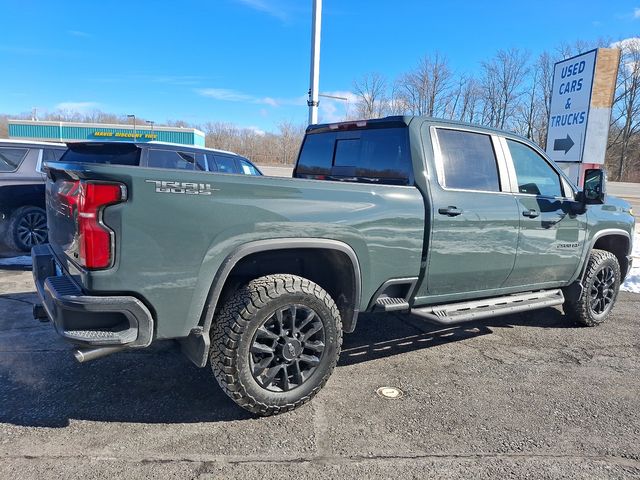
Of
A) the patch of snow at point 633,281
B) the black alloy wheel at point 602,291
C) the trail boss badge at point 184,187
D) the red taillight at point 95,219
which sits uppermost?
the trail boss badge at point 184,187

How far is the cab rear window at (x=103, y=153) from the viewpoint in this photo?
709 cm

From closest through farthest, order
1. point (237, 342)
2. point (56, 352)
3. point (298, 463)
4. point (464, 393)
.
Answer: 1. point (298, 463)
2. point (237, 342)
3. point (464, 393)
4. point (56, 352)

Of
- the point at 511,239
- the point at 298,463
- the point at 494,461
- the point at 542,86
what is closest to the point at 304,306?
the point at 298,463

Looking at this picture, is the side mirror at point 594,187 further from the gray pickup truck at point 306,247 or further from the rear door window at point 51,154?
the rear door window at point 51,154

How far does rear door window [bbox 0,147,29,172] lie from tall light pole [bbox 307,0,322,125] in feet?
18.6

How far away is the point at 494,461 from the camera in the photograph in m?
2.78

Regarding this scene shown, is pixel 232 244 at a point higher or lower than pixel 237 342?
higher

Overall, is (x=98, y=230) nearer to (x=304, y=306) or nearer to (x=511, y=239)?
(x=304, y=306)

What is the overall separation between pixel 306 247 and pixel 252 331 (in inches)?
25.0

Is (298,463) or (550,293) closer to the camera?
(298,463)

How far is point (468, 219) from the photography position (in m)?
3.88

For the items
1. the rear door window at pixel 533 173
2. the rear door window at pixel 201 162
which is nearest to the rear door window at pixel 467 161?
the rear door window at pixel 533 173

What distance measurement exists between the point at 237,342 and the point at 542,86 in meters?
49.1

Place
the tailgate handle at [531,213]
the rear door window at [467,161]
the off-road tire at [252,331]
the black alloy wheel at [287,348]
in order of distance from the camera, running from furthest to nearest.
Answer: the tailgate handle at [531,213] → the rear door window at [467,161] → the black alloy wheel at [287,348] → the off-road tire at [252,331]
